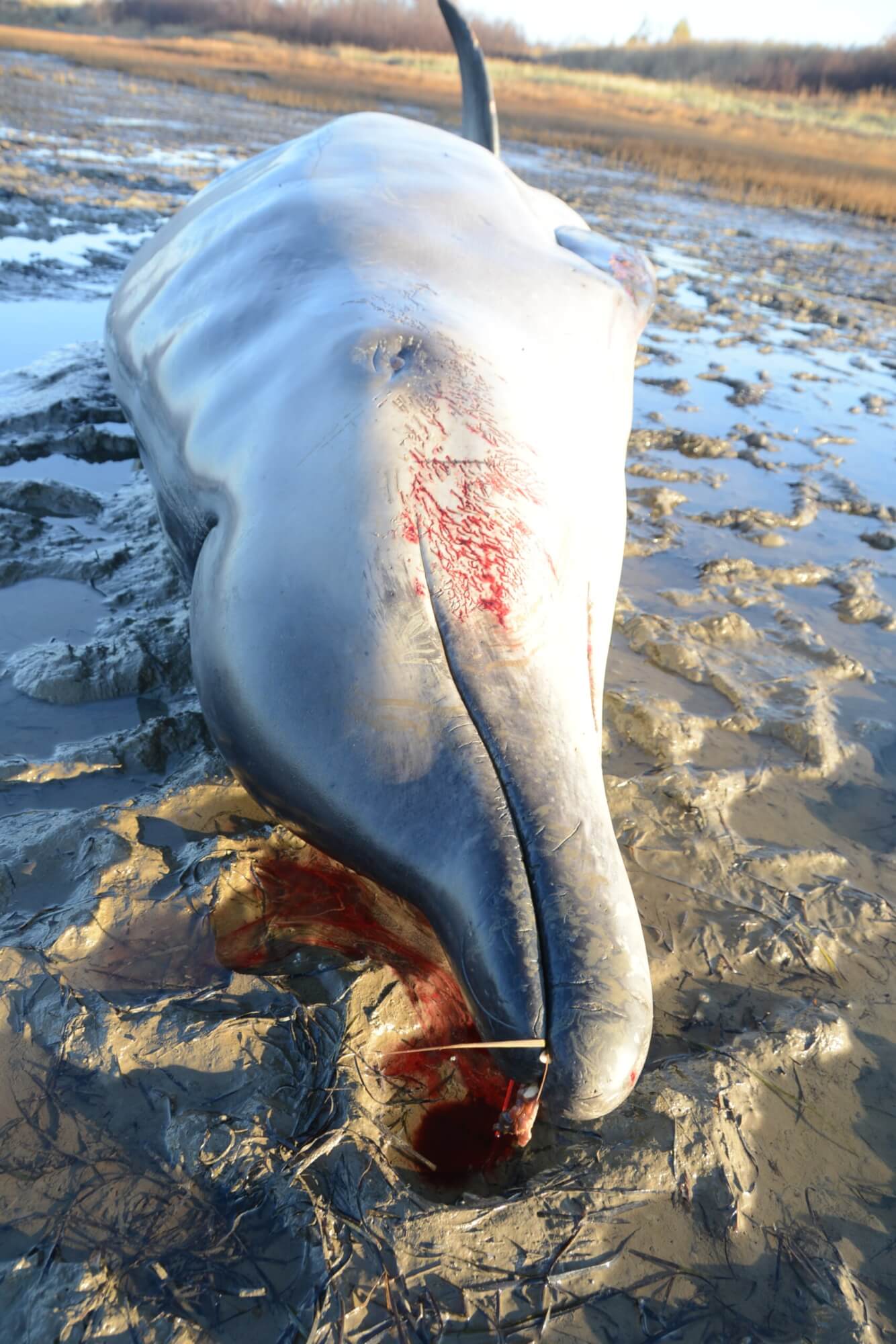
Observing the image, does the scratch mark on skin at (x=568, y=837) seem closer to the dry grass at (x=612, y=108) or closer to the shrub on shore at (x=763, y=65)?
the dry grass at (x=612, y=108)

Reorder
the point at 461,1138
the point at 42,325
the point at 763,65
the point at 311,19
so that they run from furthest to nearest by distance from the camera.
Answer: the point at 311,19, the point at 763,65, the point at 42,325, the point at 461,1138

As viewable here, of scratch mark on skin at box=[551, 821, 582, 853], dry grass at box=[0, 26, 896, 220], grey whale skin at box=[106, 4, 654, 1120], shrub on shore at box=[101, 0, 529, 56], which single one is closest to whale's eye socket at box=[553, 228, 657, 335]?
grey whale skin at box=[106, 4, 654, 1120]

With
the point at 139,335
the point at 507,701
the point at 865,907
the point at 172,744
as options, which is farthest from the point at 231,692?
the point at 139,335

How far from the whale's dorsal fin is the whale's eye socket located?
9.89 feet

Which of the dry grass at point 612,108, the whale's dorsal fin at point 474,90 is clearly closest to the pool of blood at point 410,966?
the whale's dorsal fin at point 474,90

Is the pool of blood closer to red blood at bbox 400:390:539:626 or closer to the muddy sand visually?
the muddy sand

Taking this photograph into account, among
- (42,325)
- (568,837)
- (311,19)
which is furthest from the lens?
(311,19)

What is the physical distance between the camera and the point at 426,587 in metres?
2.00

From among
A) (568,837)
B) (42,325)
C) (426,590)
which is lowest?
(42,325)

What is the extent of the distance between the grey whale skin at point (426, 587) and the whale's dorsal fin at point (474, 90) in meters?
4.77

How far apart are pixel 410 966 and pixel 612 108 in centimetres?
4314

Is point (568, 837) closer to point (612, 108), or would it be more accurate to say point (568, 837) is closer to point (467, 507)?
point (467, 507)

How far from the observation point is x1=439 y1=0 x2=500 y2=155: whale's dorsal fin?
699 cm

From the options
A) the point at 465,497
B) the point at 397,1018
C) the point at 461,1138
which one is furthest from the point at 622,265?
the point at 461,1138
